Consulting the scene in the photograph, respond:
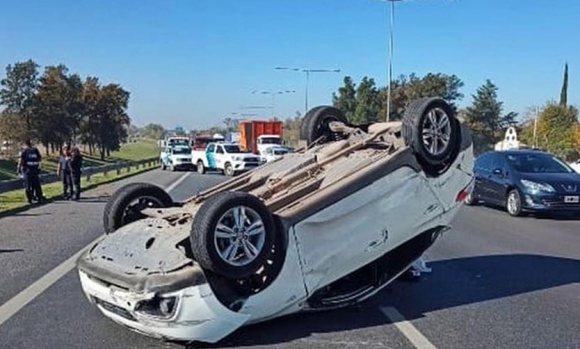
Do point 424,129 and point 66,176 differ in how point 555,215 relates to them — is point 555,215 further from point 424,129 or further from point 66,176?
point 66,176

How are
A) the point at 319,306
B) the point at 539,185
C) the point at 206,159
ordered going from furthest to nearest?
the point at 206,159 < the point at 539,185 < the point at 319,306

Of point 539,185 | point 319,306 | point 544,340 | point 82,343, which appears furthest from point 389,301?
point 539,185

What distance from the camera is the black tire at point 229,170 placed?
35.7 meters

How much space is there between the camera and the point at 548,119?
68.5m

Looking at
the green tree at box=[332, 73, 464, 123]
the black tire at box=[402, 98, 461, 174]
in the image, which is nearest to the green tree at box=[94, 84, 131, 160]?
the green tree at box=[332, 73, 464, 123]

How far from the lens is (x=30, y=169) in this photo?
18.2 metres

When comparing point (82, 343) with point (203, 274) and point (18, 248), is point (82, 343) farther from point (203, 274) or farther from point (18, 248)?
point (18, 248)

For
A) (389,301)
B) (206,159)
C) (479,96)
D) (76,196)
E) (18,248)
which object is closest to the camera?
(389,301)

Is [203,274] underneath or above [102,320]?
above

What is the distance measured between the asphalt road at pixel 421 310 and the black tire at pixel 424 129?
141cm

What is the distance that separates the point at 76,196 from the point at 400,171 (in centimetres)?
1536

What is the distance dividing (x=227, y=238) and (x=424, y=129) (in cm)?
229

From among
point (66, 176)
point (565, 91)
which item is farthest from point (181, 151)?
point (565, 91)

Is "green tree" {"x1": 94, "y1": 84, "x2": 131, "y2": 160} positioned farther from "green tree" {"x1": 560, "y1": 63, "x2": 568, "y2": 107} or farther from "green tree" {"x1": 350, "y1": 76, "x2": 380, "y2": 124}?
"green tree" {"x1": 560, "y1": 63, "x2": 568, "y2": 107}
